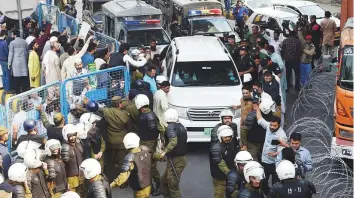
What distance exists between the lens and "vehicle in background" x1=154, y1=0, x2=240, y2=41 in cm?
2231

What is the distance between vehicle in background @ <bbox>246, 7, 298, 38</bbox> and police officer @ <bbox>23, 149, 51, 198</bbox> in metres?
14.3

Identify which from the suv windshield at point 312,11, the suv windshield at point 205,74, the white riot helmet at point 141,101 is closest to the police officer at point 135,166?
the white riot helmet at point 141,101

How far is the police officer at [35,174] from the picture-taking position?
29.6 feet

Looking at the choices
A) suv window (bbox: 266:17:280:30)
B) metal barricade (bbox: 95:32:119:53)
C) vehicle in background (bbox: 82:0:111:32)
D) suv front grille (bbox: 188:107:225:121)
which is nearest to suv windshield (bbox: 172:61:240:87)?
suv front grille (bbox: 188:107:225:121)

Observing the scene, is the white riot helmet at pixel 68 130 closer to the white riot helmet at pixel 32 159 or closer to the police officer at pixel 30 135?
the police officer at pixel 30 135

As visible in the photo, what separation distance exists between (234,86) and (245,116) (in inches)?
86.5

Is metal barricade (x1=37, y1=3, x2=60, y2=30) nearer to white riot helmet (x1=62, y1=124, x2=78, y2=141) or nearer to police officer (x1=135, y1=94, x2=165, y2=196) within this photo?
police officer (x1=135, y1=94, x2=165, y2=196)

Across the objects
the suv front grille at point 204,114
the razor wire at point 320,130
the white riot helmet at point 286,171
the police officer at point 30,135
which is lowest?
the razor wire at point 320,130

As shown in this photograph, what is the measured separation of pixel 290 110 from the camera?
16547 millimetres

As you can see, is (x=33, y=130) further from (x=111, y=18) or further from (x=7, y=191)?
(x=111, y=18)

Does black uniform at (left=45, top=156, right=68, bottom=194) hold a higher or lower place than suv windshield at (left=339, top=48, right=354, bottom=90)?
lower

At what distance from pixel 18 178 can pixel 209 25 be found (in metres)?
14.7

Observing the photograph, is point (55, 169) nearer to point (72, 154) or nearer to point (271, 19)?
point (72, 154)

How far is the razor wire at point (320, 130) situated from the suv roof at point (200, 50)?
213cm
